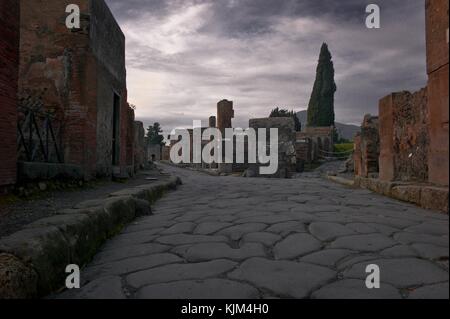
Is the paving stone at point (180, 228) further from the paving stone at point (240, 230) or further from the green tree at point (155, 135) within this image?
the green tree at point (155, 135)

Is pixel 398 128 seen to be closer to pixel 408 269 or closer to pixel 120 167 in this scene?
pixel 408 269

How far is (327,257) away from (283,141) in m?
13.7

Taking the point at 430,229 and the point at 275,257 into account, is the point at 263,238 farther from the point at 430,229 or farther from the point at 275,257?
the point at 430,229

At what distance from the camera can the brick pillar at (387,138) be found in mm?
5587

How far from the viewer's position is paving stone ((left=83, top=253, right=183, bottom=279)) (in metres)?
1.96

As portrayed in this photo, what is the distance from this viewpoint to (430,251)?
2031mm

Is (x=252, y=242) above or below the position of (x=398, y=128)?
below

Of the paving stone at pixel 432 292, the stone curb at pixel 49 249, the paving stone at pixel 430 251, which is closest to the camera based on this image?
the paving stone at pixel 432 292

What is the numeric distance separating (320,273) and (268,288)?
0.31 meters

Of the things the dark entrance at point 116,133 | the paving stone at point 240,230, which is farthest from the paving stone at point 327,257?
the dark entrance at point 116,133

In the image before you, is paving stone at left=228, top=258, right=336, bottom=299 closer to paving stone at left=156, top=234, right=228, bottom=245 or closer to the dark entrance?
paving stone at left=156, top=234, right=228, bottom=245

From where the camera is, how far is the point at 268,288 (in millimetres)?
1593

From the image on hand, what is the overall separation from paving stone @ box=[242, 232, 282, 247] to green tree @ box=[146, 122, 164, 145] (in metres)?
52.1
